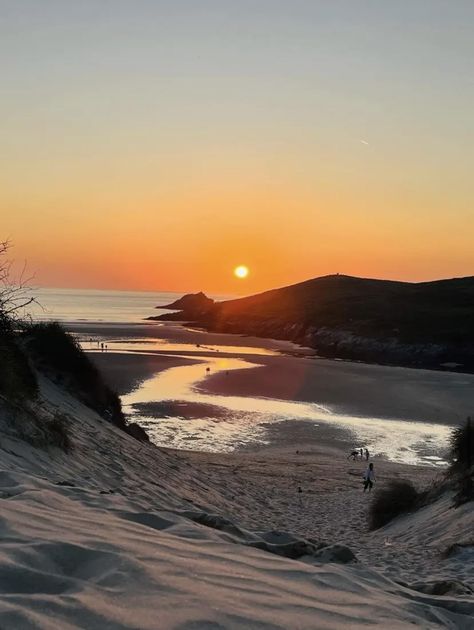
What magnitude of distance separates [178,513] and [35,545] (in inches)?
98.4

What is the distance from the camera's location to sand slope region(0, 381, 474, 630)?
2814 millimetres

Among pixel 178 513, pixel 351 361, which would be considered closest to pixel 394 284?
pixel 351 361

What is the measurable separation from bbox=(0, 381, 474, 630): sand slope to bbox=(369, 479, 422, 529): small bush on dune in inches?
294

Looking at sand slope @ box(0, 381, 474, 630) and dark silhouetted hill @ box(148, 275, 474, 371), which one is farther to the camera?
dark silhouetted hill @ box(148, 275, 474, 371)

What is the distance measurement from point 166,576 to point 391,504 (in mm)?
10176

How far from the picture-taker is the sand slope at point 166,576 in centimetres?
Result: 281

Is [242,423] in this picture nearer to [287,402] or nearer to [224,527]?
[287,402]

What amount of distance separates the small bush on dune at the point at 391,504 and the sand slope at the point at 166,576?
7472 millimetres

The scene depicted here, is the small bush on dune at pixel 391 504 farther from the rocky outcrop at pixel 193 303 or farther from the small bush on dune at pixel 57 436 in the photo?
the rocky outcrop at pixel 193 303

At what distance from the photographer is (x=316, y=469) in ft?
61.9

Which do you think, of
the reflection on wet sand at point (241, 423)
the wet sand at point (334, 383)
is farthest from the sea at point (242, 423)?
the wet sand at point (334, 383)

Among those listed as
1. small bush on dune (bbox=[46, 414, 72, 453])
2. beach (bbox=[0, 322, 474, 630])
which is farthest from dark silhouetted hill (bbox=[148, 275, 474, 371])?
small bush on dune (bbox=[46, 414, 72, 453])

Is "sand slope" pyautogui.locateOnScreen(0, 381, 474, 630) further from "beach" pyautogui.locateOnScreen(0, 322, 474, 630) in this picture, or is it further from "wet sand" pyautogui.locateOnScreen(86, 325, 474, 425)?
"wet sand" pyautogui.locateOnScreen(86, 325, 474, 425)

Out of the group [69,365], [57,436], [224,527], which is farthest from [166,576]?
[69,365]
